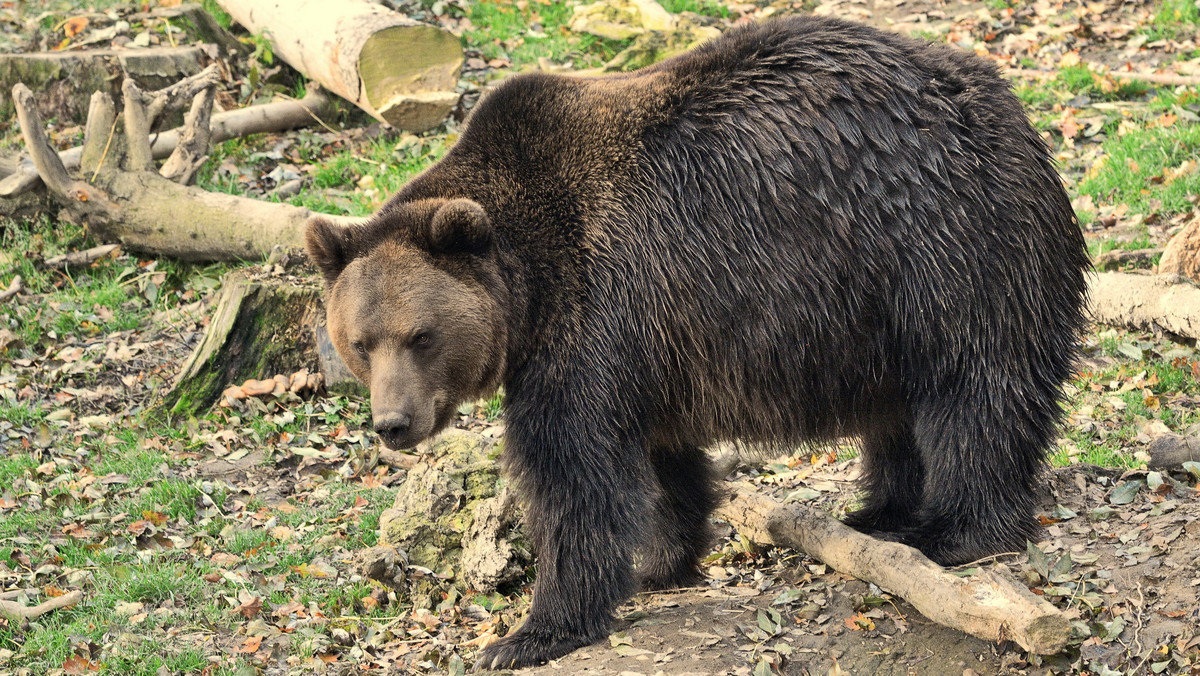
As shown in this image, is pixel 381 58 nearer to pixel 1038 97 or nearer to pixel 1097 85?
pixel 1038 97

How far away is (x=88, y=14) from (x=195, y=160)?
4295 millimetres

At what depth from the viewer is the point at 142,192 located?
10.0m

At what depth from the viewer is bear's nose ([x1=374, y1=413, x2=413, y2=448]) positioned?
506 cm

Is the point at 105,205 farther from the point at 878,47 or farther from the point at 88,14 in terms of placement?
the point at 878,47

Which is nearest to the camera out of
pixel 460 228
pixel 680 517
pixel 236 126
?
pixel 460 228

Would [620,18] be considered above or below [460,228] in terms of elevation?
below

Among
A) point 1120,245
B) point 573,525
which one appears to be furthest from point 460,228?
point 1120,245

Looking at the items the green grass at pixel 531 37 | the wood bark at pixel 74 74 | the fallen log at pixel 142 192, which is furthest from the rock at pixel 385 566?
the green grass at pixel 531 37

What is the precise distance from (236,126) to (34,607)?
21.8ft

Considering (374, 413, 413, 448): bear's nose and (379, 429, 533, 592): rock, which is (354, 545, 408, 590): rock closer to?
(379, 429, 533, 592): rock

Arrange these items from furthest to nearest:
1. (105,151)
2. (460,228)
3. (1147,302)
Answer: (105,151)
(1147,302)
(460,228)

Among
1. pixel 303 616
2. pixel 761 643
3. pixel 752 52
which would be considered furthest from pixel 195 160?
pixel 761 643

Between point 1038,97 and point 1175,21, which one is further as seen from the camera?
point 1175,21

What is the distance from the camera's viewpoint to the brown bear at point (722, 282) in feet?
17.2
